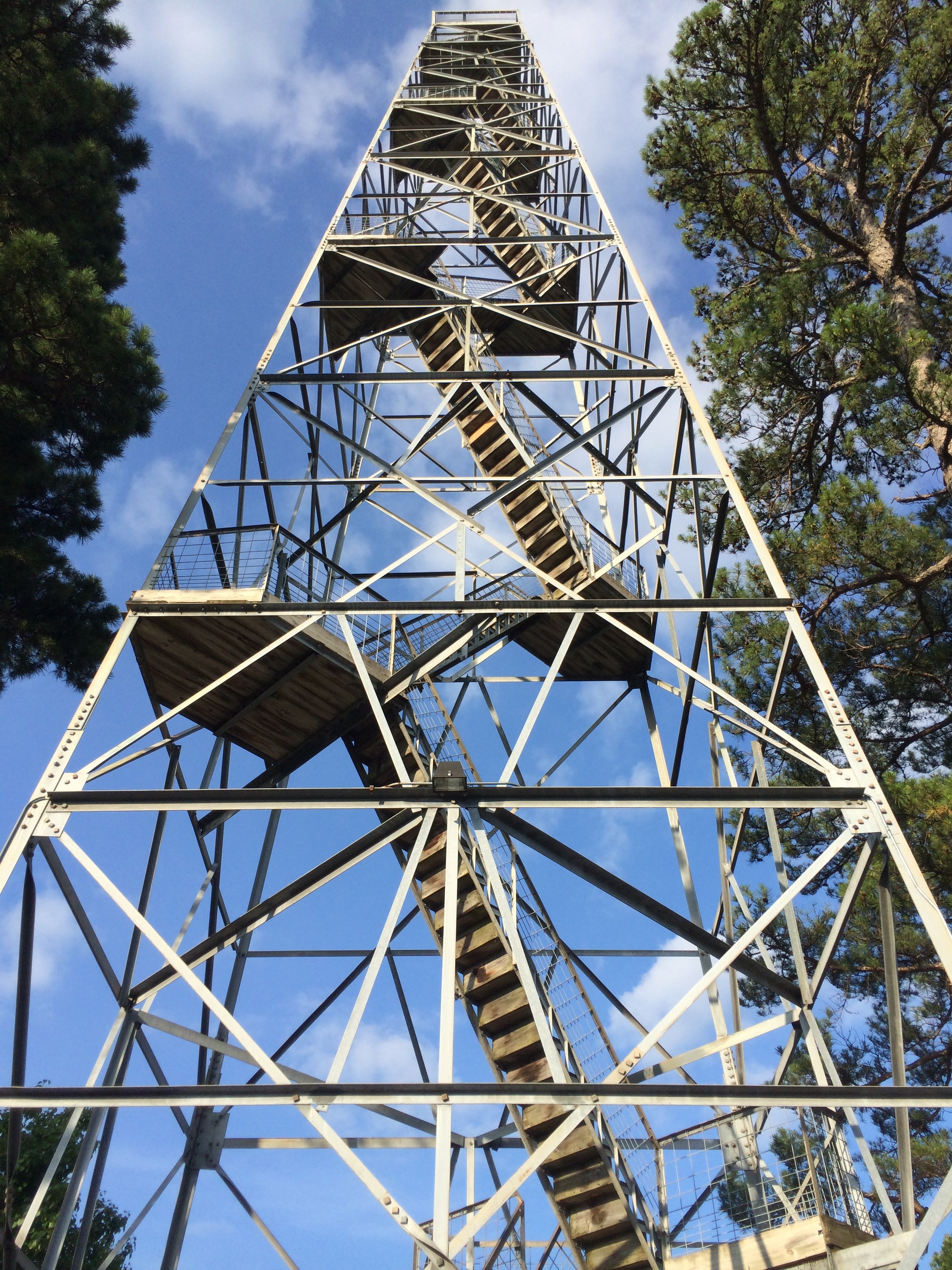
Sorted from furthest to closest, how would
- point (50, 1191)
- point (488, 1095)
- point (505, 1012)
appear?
point (50, 1191) < point (505, 1012) < point (488, 1095)

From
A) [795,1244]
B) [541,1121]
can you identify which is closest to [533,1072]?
[541,1121]

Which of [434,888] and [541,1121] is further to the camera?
[434,888]

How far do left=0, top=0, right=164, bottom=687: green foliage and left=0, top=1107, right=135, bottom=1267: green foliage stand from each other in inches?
332

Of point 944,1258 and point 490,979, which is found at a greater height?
point 490,979

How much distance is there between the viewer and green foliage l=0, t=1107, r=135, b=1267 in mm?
16281

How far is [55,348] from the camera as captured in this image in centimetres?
1031

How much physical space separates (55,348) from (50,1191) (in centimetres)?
1264

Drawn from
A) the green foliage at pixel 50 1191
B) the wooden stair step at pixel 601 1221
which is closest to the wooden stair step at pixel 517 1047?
the wooden stair step at pixel 601 1221

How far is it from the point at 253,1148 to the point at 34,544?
22.2 feet

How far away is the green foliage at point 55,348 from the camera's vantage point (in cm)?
1016

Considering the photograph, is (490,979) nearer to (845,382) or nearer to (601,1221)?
(601,1221)

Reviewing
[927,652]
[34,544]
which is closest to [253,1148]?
[34,544]

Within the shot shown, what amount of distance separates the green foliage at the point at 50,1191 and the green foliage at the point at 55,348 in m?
8.44

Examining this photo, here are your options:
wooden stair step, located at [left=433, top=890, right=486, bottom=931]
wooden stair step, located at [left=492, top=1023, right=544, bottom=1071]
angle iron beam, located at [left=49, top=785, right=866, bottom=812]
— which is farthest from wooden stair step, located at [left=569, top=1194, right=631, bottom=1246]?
angle iron beam, located at [left=49, top=785, right=866, bottom=812]
